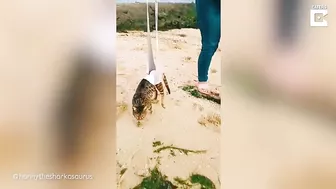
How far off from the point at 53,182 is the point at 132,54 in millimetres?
401

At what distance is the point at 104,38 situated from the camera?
3.55 ft

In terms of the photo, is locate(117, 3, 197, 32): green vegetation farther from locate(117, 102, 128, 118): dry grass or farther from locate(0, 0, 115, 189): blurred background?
locate(117, 102, 128, 118): dry grass

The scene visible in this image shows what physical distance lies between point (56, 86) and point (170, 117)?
313 millimetres

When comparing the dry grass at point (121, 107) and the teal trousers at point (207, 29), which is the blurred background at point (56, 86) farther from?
the teal trousers at point (207, 29)

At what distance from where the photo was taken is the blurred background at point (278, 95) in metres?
1.07

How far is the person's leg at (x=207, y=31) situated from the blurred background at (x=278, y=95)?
2cm

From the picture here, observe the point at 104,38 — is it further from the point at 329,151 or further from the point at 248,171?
the point at 329,151

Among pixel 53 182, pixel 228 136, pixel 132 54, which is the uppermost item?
pixel 132 54

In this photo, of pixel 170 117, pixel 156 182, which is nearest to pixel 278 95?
pixel 170 117

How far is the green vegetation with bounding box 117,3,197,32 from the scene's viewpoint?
108cm

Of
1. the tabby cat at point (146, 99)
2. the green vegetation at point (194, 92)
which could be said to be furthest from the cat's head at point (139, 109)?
the green vegetation at point (194, 92)

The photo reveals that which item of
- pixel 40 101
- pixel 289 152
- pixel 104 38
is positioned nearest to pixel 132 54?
pixel 104 38

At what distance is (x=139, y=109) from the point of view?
1094 mm

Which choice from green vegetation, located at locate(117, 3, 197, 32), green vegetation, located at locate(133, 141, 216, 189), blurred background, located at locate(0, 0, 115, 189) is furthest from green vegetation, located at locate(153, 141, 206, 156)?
green vegetation, located at locate(117, 3, 197, 32)
